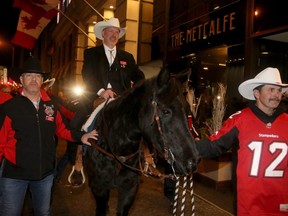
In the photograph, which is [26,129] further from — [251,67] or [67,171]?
[251,67]

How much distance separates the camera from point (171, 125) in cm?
297

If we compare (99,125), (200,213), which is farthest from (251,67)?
(99,125)

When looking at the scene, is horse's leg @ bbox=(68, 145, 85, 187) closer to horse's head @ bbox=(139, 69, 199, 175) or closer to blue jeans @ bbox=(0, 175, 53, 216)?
blue jeans @ bbox=(0, 175, 53, 216)

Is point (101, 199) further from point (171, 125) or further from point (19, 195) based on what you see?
point (171, 125)

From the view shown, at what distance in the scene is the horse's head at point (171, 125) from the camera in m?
2.92

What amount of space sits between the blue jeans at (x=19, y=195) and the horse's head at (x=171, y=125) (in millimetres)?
1283

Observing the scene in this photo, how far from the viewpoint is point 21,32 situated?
1503 centimetres

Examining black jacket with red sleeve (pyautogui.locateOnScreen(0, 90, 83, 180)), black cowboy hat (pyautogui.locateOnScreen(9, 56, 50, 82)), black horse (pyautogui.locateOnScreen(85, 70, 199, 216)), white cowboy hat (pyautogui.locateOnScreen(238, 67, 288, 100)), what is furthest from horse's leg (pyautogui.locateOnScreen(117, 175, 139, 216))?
white cowboy hat (pyautogui.locateOnScreen(238, 67, 288, 100))

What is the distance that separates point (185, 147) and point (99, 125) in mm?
1413

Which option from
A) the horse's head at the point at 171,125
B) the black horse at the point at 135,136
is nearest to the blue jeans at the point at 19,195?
the black horse at the point at 135,136

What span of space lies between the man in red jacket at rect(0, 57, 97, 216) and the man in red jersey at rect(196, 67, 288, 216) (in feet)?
6.52

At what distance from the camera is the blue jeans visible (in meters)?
3.22

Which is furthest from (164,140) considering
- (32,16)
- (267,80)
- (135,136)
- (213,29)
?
(32,16)

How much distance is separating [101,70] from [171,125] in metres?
1.74
